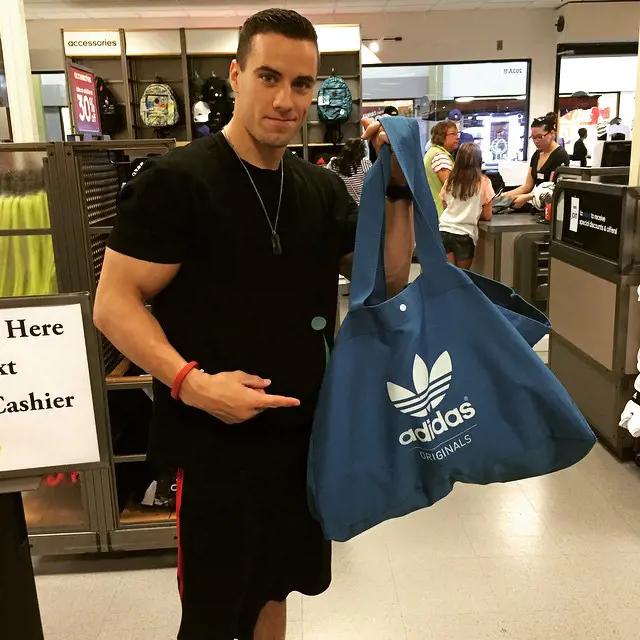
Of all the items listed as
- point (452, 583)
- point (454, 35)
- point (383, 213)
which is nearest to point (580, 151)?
point (454, 35)

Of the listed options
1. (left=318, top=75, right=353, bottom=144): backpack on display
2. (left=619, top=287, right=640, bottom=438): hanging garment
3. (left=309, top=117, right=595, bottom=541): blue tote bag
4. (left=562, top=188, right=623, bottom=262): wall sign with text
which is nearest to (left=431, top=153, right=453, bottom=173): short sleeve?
(left=318, top=75, right=353, bottom=144): backpack on display

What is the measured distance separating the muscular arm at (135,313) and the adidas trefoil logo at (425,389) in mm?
399

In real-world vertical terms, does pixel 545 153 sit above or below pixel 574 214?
above

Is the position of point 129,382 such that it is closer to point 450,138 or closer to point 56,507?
point 56,507

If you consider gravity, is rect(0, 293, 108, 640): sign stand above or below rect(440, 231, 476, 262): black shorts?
above

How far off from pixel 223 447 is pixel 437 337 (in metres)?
0.49

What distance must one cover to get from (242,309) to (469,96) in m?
9.58

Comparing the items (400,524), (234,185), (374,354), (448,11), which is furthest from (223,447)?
(448,11)

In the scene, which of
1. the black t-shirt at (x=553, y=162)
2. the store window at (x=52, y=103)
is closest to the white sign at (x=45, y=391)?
the black t-shirt at (x=553, y=162)

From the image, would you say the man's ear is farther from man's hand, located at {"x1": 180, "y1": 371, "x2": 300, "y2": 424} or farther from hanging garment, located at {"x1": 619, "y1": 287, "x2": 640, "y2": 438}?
hanging garment, located at {"x1": 619, "y1": 287, "x2": 640, "y2": 438}

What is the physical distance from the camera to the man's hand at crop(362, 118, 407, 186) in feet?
3.89

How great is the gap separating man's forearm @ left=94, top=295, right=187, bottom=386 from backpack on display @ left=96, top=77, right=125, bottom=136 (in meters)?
6.92

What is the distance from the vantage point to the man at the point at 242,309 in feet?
3.70

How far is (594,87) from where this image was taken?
9.77 metres
